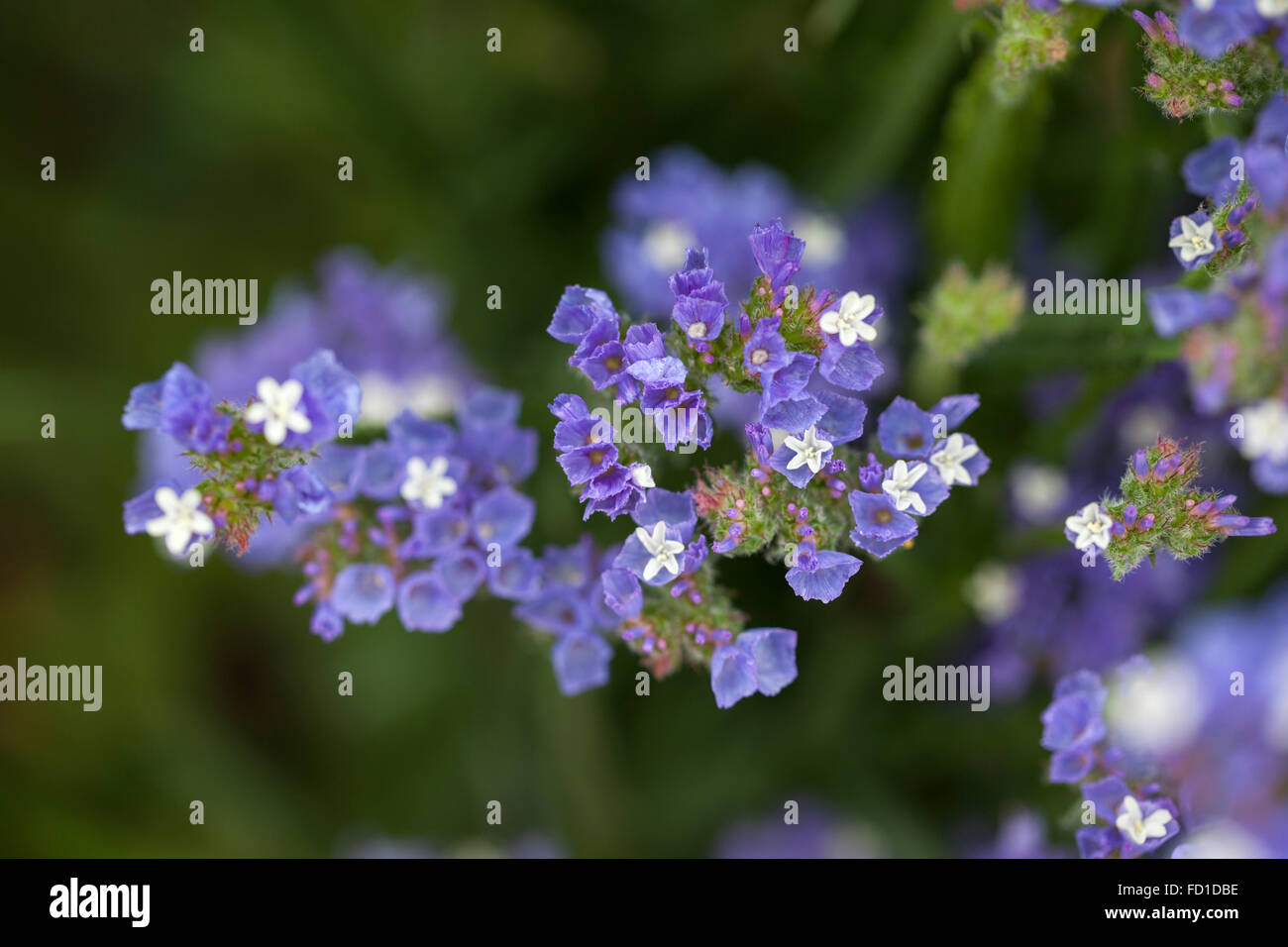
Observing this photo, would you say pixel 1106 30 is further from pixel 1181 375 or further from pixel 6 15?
pixel 6 15

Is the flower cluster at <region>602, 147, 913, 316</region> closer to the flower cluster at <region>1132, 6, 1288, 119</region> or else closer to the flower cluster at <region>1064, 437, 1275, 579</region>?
the flower cluster at <region>1132, 6, 1288, 119</region>

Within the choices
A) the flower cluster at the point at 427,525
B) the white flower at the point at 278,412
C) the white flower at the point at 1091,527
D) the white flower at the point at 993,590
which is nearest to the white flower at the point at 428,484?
the flower cluster at the point at 427,525

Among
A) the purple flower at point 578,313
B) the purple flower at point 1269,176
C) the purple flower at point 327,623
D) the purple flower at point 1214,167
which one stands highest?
the purple flower at point 1214,167

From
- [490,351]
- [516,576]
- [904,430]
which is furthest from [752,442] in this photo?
[490,351]

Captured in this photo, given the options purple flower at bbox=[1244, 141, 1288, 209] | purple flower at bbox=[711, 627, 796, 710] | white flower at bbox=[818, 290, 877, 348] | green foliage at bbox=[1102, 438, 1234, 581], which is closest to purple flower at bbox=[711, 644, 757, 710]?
purple flower at bbox=[711, 627, 796, 710]

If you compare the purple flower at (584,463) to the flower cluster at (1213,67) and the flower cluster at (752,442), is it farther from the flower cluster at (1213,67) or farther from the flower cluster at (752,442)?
the flower cluster at (1213,67)
